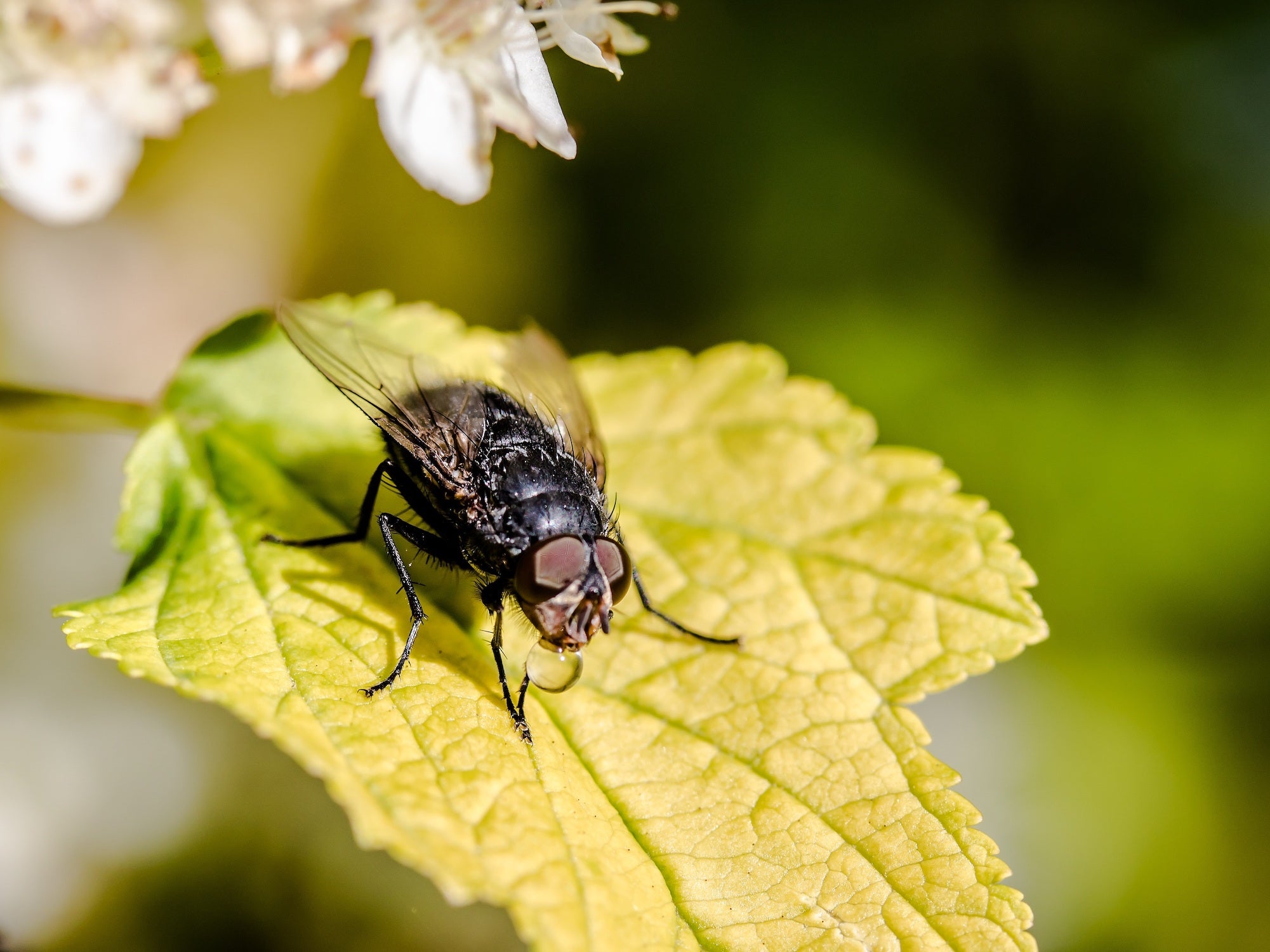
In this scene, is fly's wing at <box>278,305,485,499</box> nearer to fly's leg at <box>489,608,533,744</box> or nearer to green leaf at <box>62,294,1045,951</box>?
green leaf at <box>62,294,1045,951</box>

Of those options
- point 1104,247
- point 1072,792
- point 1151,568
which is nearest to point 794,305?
point 1104,247

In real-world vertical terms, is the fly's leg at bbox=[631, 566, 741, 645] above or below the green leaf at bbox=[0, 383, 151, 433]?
above

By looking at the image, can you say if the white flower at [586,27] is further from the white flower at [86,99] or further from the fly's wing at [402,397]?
the fly's wing at [402,397]

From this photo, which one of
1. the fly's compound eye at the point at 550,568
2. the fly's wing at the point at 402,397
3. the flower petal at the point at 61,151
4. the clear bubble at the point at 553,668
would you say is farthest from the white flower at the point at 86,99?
the clear bubble at the point at 553,668

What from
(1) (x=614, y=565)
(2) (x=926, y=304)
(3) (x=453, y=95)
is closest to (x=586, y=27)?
(3) (x=453, y=95)

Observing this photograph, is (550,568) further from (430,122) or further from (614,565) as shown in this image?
(430,122)

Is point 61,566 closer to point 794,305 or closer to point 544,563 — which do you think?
point 544,563

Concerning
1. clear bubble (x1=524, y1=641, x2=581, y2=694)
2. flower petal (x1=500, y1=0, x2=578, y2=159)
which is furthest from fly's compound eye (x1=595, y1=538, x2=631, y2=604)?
flower petal (x1=500, y1=0, x2=578, y2=159)
